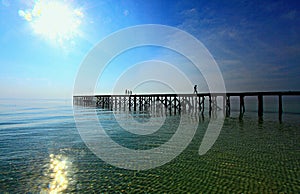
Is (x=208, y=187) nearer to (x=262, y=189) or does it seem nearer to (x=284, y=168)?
(x=262, y=189)

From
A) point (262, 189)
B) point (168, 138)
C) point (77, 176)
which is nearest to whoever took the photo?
point (262, 189)

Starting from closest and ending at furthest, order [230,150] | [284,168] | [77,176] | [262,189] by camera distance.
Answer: [262,189] → [77,176] → [284,168] → [230,150]

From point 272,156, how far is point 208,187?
3.51 m

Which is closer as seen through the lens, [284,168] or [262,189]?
[262,189]

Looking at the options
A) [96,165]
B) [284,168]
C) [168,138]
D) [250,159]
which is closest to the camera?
[284,168]

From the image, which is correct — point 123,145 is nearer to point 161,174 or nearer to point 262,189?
point 161,174

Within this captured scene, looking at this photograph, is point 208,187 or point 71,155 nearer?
point 208,187

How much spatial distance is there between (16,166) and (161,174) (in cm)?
394

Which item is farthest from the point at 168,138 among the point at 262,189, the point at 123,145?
the point at 262,189

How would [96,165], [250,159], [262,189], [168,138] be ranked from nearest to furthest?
[262,189] → [96,165] → [250,159] → [168,138]

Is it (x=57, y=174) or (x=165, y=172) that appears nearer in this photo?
(x=57, y=174)

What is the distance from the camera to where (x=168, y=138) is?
9344 mm

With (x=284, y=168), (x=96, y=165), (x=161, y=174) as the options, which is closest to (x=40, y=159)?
(x=96, y=165)

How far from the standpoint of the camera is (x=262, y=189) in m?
3.74
